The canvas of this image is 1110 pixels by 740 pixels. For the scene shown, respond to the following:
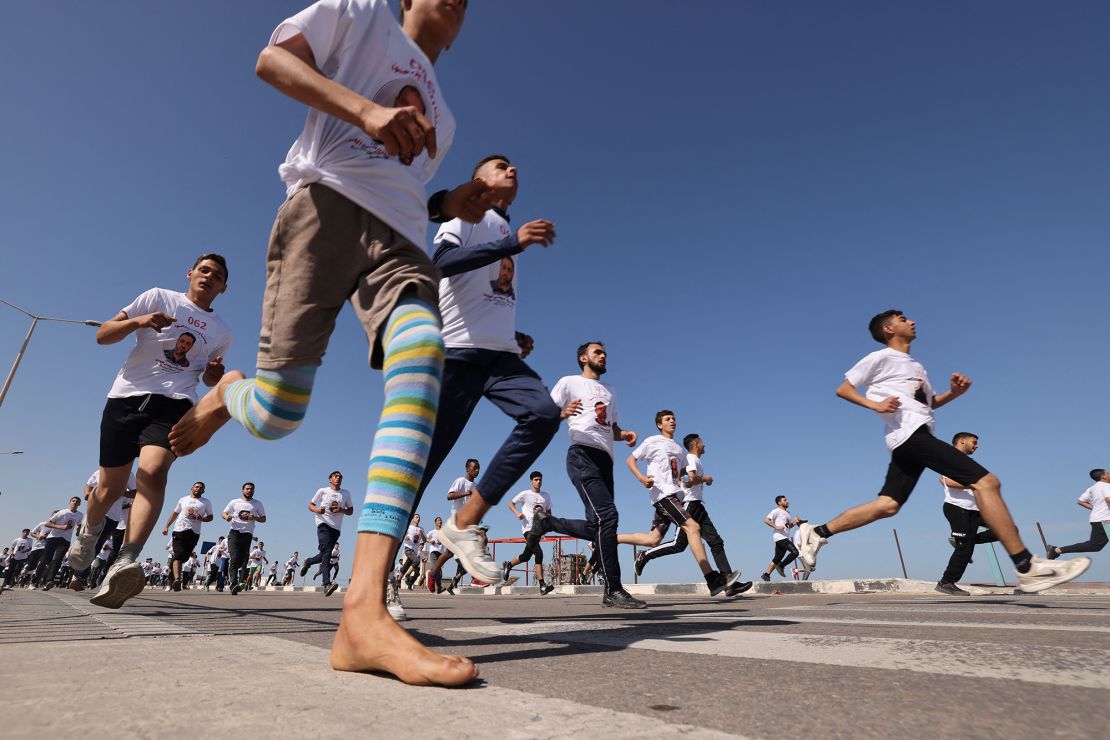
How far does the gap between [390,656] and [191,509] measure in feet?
43.1

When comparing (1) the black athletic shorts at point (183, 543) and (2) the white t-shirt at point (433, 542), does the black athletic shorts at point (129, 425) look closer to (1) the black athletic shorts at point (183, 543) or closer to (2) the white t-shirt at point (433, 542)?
(1) the black athletic shorts at point (183, 543)

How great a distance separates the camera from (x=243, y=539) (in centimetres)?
1191

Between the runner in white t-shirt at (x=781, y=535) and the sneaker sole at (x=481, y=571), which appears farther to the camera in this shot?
the runner in white t-shirt at (x=781, y=535)

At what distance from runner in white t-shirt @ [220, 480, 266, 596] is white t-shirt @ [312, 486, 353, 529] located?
48.4 inches

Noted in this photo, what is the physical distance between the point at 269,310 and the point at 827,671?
1800 millimetres

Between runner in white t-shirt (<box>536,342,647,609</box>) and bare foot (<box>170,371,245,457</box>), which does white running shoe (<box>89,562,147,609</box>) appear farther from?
runner in white t-shirt (<box>536,342,647,609</box>)

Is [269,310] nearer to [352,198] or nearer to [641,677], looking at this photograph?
[352,198]

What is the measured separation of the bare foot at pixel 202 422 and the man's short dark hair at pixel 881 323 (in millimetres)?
5520

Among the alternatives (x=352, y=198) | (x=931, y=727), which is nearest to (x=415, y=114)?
(x=352, y=198)

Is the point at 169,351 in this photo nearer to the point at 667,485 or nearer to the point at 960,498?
the point at 667,485

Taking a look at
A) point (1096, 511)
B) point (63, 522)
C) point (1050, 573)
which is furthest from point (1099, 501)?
Result: point (63, 522)

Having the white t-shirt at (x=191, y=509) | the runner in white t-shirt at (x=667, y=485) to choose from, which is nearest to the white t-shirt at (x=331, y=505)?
the white t-shirt at (x=191, y=509)

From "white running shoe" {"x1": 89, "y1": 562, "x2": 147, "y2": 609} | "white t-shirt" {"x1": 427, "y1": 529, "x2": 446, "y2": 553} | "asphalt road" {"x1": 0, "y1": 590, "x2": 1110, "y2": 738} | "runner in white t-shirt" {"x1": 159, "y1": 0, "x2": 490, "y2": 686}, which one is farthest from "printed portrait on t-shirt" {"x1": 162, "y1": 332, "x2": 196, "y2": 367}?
"white t-shirt" {"x1": 427, "y1": 529, "x2": 446, "y2": 553}

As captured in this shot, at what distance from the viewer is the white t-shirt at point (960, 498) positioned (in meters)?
7.91
